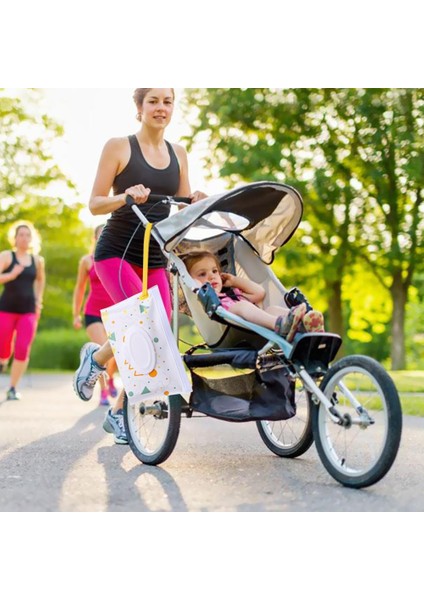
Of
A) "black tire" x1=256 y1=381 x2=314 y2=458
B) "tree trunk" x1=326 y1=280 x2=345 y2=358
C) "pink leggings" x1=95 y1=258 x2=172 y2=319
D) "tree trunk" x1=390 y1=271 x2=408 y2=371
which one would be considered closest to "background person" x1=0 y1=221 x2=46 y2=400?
"pink leggings" x1=95 y1=258 x2=172 y2=319

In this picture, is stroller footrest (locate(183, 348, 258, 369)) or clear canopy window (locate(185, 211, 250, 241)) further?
clear canopy window (locate(185, 211, 250, 241))

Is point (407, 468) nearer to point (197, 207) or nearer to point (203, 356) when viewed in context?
point (203, 356)

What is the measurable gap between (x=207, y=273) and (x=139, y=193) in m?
0.63

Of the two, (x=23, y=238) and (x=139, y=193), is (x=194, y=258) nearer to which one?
(x=139, y=193)

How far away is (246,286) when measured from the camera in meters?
5.55

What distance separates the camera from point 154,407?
519 cm

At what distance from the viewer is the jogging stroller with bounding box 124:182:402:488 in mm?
4230

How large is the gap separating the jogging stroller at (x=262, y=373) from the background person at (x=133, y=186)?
240mm

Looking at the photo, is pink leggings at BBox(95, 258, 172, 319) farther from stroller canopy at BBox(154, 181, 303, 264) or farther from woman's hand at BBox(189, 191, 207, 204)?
woman's hand at BBox(189, 191, 207, 204)

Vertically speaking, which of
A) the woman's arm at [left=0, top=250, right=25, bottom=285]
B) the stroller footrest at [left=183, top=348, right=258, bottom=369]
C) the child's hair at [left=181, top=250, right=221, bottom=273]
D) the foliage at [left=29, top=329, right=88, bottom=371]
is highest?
the child's hair at [left=181, top=250, right=221, bottom=273]

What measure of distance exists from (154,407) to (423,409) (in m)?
4.54

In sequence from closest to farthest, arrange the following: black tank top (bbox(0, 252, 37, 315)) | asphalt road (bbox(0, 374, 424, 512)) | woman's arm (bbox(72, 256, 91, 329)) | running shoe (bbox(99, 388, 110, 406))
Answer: asphalt road (bbox(0, 374, 424, 512)), running shoe (bbox(99, 388, 110, 406)), woman's arm (bbox(72, 256, 91, 329)), black tank top (bbox(0, 252, 37, 315))

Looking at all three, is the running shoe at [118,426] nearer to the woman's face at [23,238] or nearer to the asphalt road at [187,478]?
the asphalt road at [187,478]

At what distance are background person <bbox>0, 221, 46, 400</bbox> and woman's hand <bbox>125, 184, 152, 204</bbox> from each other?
497cm
